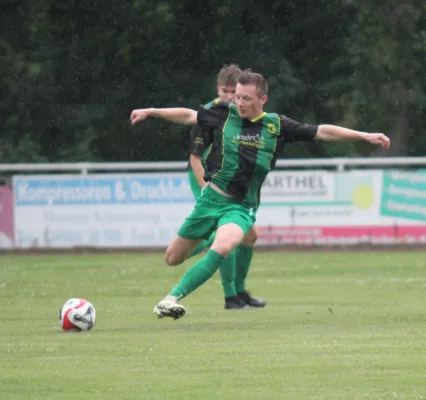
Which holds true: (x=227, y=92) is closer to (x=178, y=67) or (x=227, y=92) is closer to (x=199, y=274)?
(x=199, y=274)

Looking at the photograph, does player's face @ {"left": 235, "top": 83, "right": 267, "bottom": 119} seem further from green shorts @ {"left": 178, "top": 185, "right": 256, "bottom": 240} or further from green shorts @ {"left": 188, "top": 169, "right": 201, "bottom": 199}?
green shorts @ {"left": 188, "top": 169, "right": 201, "bottom": 199}

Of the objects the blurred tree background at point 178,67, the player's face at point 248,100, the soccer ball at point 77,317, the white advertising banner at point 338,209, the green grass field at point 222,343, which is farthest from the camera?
the blurred tree background at point 178,67

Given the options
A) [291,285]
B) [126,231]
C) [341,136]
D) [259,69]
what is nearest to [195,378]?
[341,136]

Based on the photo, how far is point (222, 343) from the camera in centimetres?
855

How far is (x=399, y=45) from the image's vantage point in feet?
102

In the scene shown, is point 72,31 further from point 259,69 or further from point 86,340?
point 86,340

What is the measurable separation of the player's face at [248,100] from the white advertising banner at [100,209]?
13737 mm

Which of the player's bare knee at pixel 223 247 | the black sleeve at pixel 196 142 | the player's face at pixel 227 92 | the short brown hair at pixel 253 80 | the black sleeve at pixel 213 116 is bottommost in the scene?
the player's bare knee at pixel 223 247

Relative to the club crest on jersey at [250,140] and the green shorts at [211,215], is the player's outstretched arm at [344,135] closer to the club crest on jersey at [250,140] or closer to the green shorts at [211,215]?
the club crest on jersey at [250,140]

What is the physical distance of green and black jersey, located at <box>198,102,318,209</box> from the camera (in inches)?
400

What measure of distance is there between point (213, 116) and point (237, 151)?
0.35 meters

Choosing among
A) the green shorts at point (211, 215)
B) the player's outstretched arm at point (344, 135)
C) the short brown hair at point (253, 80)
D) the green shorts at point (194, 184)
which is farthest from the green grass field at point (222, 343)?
the short brown hair at point (253, 80)

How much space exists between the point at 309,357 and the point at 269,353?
34 centimetres

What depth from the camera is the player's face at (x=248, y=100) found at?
9992 millimetres
